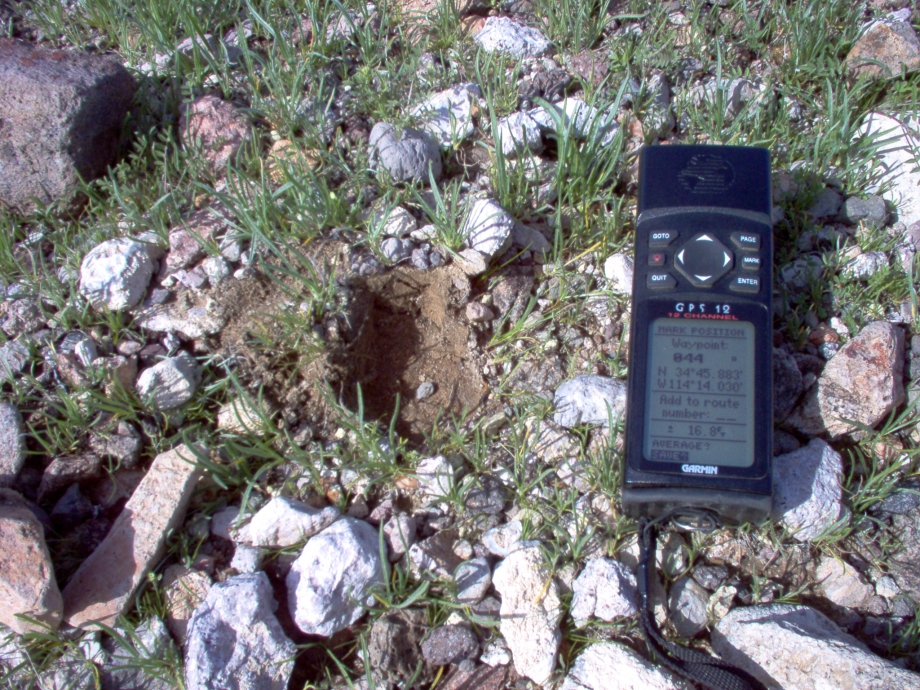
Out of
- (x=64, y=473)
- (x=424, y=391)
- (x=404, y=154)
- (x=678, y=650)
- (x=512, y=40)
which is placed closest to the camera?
(x=678, y=650)

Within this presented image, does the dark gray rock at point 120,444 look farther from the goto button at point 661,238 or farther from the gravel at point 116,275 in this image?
the goto button at point 661,238

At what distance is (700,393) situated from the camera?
1.58 meters

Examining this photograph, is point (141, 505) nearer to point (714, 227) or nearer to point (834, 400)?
point (714, 227)

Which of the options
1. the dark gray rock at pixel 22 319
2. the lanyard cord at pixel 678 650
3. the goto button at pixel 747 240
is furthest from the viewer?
the dark gray rock at pixel 22 319

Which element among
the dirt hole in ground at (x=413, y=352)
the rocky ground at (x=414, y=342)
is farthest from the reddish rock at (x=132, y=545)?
the dirt hole in ground at (x=413, y=352)

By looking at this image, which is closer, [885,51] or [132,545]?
[132,545]

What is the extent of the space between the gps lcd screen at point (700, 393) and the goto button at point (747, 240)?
20 cm

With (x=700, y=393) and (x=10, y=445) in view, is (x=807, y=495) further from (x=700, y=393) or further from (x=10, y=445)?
(x=10, y=445)

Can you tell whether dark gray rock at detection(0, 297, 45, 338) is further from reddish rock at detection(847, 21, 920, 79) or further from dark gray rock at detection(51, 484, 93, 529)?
reddish rock at detection(847, 21, 920, 79)

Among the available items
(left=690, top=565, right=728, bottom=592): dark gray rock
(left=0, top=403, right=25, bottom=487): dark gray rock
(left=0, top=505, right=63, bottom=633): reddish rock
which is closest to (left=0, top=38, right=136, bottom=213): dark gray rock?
(left=0, top=403, right=25, bottom=487): dark gray rock

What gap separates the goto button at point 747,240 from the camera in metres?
1.69

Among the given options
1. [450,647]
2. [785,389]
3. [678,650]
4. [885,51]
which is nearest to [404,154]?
[785,389]

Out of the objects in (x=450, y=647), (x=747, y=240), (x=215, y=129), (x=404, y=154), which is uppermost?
(x=215, y=129)

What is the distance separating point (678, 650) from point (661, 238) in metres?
0.95
